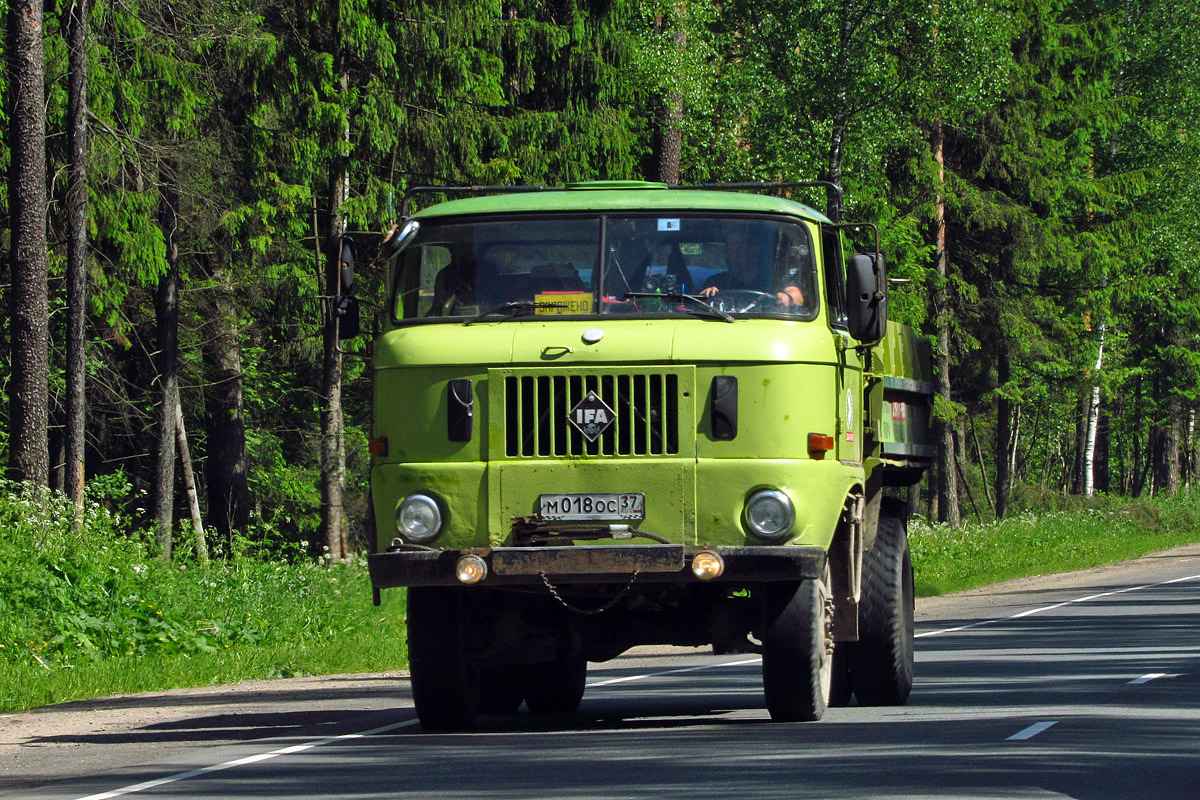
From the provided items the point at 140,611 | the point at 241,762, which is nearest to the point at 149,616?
the point at 140,611

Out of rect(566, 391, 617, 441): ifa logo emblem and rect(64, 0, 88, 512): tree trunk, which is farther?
rect(64, 0, 88, 512): tree trunk

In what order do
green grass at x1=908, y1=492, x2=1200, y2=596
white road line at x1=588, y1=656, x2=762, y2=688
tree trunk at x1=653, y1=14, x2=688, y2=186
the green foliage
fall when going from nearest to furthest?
white road line at x1=588, y1=656, x2=762, y2=688, the green foliage, tree trunk at x1=653, y1=14, x2=688, y2=186, green grass at x1=908, y1=492, x2=1200, y2=596

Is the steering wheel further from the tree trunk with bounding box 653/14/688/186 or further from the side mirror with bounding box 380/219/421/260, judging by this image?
the tree trunk with bounding box 653/14/688/186

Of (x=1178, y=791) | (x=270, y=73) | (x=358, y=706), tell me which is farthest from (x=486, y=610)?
(x=270, y=73)

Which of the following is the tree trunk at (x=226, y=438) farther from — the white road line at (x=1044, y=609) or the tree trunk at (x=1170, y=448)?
the tree trunk at (x=1170, y=448)

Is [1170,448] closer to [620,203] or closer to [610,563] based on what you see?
[620,203]

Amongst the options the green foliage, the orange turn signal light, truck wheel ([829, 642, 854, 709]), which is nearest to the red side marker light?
the orange turn signal light

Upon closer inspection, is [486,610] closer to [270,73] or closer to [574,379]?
[574,379]

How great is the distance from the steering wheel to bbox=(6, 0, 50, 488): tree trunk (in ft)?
51.6

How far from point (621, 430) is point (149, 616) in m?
10.7

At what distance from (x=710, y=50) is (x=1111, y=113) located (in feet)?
61.7

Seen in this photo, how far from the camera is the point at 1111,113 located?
163 feet

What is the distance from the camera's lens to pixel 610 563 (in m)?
9.95

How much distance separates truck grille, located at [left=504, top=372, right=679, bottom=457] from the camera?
33.3ft
